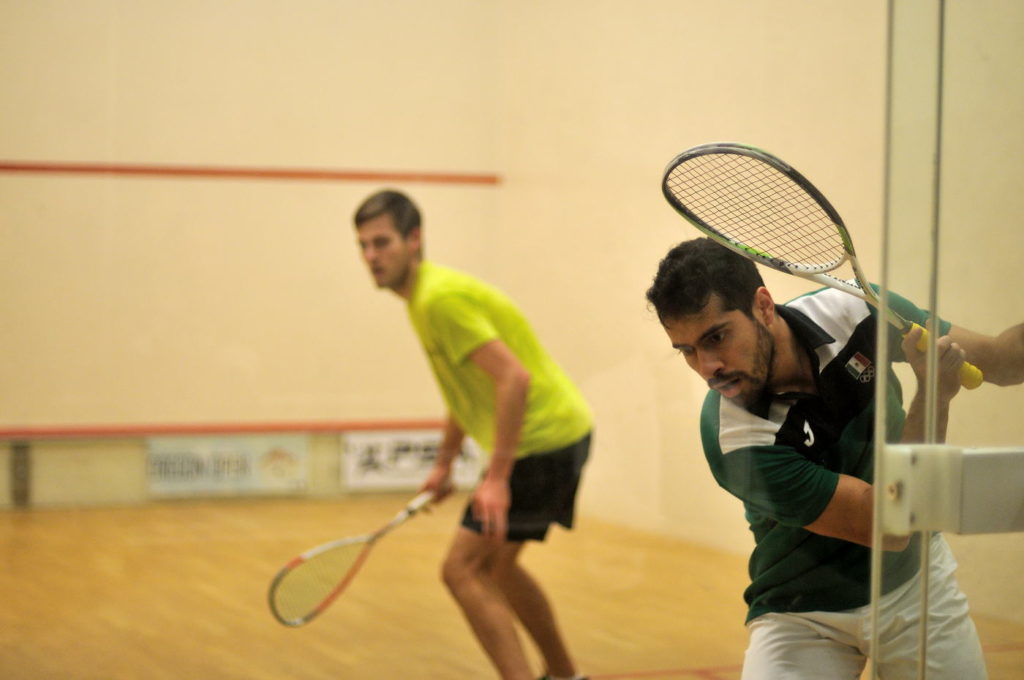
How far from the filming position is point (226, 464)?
368cm

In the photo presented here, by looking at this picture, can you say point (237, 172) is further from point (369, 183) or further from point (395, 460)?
point (395, 460)

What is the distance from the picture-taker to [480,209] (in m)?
4.12

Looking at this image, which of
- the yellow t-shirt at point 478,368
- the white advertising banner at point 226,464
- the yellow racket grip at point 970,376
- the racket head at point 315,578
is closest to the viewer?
the yellow racket grip at point 970,376

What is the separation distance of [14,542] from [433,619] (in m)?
1.06

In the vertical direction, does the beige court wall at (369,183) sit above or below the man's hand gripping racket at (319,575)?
above

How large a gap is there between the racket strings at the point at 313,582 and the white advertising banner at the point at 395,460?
0.89 m

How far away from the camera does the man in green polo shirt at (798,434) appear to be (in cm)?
131

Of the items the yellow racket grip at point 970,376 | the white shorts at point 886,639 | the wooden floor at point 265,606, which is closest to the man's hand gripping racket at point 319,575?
the wooden floor at point 265,606

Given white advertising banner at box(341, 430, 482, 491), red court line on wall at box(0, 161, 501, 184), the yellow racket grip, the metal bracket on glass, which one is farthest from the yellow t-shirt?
the metal bracket on glass

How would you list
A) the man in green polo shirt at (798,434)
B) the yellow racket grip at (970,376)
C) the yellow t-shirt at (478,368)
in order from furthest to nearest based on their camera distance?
1. the yellow t-shirt at (478,368)
2. the man in green polo shirt at (798,434)
3. the yellow racket grip at (970,376)

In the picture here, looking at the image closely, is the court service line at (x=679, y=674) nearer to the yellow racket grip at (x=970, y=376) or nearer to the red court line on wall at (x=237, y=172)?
the yellow racket grip at (x=970, y=376)

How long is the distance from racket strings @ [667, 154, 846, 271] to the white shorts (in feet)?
1.31

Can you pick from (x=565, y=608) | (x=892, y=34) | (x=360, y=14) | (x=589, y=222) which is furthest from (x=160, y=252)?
(x=892, y=34)

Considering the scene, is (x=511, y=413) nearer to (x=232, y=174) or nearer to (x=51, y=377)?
(x=51, y=377)
